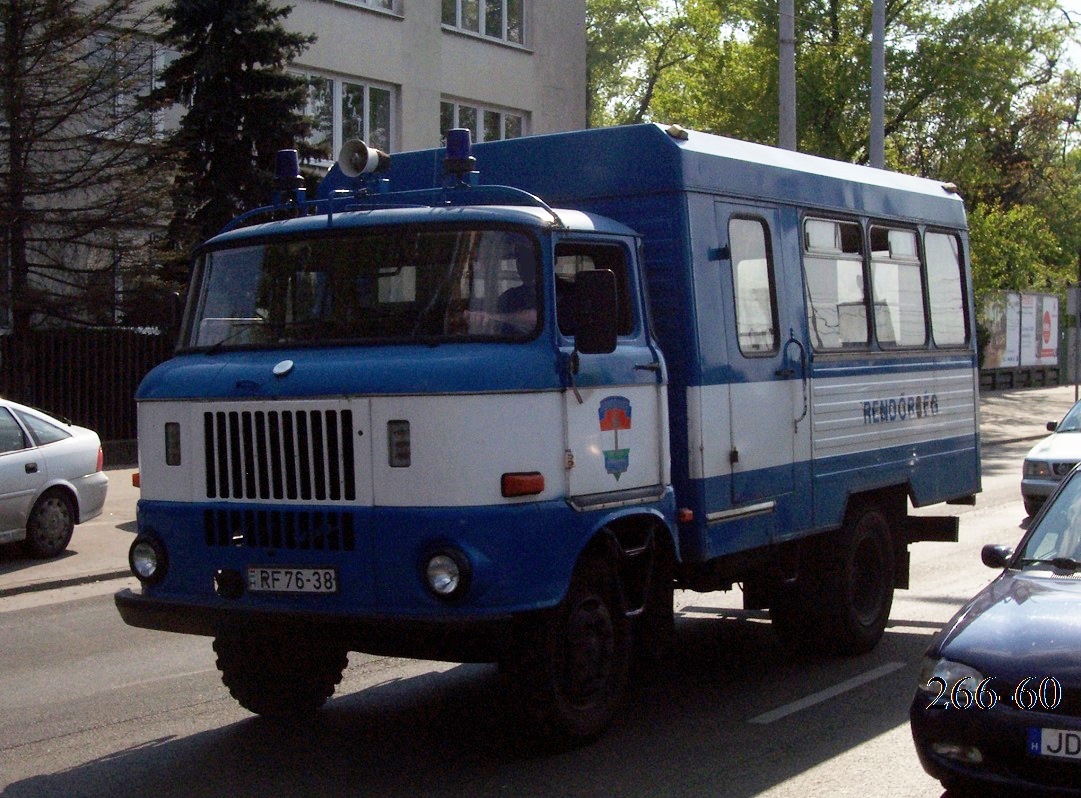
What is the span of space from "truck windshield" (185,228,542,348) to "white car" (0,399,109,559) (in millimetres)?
6807

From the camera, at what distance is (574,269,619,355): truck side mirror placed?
631 centimetres

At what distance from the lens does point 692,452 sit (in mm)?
7219

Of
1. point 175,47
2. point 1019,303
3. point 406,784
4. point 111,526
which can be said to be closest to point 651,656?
point 406,784

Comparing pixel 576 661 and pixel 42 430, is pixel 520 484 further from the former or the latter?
pixel 42 430

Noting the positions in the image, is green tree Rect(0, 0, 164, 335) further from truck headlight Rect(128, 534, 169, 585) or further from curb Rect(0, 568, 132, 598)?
truck headlight Rect(128, 534, 169, 585)

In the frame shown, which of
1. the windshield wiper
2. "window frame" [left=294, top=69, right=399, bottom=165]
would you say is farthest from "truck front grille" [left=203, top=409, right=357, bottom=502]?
"window frame" [left=294, top=69, right=399, bottom=165]

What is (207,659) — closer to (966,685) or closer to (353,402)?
(353,402)

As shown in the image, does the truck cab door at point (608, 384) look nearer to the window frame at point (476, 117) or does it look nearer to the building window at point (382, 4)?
the building window at point (382, 4)

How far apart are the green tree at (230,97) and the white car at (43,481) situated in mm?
8330

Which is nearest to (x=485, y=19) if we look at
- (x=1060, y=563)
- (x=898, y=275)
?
(x=898, y=275)

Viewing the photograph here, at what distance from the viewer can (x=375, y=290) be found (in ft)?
21.4

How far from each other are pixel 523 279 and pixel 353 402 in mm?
925

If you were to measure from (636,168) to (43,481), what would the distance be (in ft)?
26.6

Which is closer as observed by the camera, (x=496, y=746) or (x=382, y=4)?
(x=496, y=746)
